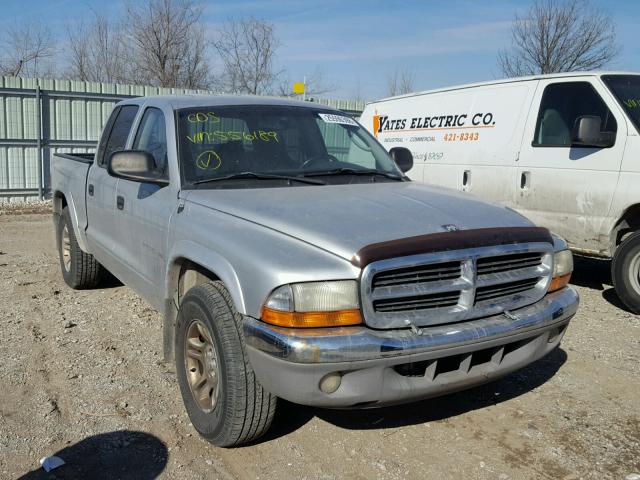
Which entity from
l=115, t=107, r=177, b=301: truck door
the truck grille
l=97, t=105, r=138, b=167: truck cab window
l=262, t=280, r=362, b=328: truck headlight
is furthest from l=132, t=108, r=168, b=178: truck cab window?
the truck grille

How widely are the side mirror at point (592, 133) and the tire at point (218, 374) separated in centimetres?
423

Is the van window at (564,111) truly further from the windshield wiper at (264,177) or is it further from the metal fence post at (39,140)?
the metal fence post at (39,140)

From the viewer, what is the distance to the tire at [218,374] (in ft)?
9.42

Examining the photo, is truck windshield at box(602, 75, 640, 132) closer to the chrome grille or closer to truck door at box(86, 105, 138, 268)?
the chrome grille

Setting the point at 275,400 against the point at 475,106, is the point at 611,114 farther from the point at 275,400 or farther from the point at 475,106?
the point at 275,400

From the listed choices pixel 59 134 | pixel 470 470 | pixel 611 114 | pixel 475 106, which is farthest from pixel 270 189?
pixel 59 134


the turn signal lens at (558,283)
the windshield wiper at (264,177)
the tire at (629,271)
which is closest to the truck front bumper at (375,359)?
the turn signal lens at (558,283)

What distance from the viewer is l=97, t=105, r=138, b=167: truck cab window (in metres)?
4.88

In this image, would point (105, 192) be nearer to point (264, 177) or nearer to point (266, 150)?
point (266, 150)

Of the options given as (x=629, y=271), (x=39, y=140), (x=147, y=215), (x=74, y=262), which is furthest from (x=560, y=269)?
(x=39, y=140)

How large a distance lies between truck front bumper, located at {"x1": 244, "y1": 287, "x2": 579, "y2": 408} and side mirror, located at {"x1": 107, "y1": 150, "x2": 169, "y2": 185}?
1.50 m

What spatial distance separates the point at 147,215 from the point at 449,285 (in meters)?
2.05

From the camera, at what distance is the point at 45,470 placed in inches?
118

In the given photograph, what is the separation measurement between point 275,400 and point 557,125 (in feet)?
15.8
